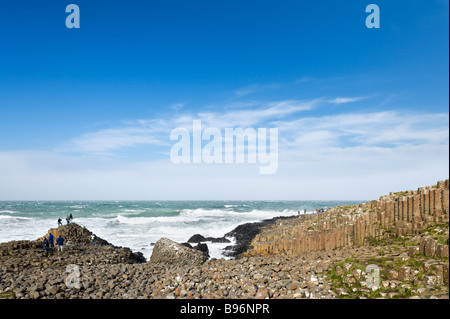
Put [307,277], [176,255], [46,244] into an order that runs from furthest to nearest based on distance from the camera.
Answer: [46,244] → [176,255] → [307,277]

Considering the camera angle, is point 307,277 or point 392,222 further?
point 392,222

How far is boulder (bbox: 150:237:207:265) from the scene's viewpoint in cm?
1717

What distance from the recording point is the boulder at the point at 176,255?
17172mm

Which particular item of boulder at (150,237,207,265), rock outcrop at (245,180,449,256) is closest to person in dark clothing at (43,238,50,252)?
boulder at (150,237,207,265)

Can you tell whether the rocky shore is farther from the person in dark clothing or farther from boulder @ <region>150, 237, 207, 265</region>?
the person in dark clothing

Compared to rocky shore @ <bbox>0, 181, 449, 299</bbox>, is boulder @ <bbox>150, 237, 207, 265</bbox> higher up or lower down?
lower down

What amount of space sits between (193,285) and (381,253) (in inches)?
255

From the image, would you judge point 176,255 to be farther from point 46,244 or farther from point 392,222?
point 392,222

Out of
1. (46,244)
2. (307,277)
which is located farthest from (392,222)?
(46,244)

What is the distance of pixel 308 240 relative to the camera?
1430 cm

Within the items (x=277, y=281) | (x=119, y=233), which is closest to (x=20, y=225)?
(x=119, y=233)

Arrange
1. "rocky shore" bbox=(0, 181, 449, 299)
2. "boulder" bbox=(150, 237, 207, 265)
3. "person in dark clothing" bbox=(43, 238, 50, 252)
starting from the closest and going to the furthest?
"rocky shore" bbox=(0, 181, 449, 299)
"boulder" bbox=(150, 237, 207, 265)
"person in dark clothing" bbox=(43, 238, 50, 252)

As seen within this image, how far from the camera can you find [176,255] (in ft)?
57.1
